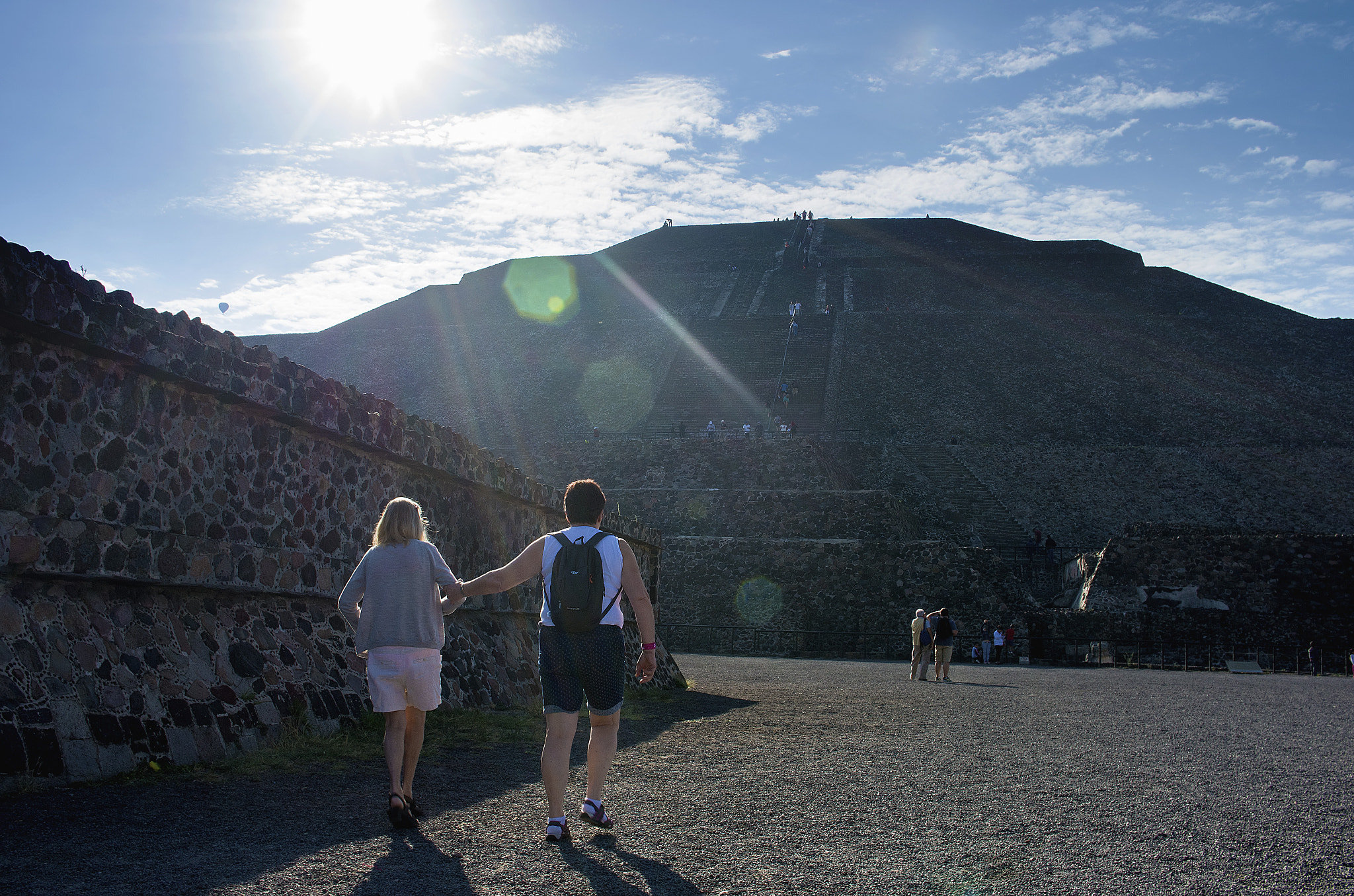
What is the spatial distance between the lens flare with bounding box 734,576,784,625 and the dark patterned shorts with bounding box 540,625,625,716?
19.0m

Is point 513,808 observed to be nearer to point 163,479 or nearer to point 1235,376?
point 163,479

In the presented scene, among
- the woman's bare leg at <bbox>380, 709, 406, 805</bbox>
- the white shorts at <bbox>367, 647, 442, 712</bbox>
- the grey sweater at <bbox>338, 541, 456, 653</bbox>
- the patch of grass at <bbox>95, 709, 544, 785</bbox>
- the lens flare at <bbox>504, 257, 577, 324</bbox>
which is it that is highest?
the lens flare at <bbox>504, 257, 577, 324</bbox>

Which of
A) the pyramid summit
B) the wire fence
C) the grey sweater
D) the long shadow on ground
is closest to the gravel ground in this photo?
the long shadow on ground

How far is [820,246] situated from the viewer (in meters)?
63.7

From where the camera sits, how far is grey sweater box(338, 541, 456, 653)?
4.49 metres

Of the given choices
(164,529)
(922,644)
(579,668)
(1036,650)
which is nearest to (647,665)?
(579,668)

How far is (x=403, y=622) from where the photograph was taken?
4.49 m

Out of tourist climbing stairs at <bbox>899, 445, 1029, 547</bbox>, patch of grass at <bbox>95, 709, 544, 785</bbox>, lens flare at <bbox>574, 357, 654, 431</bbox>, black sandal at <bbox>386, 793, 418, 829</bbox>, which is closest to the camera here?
black sandal at <bbox>386, 793, 418, 829</bbox>

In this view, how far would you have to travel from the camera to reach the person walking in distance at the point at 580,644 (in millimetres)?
4207

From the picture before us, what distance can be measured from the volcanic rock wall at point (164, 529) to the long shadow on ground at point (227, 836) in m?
0.43

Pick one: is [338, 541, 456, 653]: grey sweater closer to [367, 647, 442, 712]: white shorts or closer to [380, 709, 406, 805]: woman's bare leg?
[367, 647, 442, 712]: white shorts

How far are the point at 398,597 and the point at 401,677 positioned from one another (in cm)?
33

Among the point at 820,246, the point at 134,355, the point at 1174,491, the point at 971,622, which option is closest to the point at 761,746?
the point at 134,355

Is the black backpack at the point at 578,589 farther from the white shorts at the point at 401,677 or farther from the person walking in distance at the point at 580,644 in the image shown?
the white shorts at the point at 401,677
